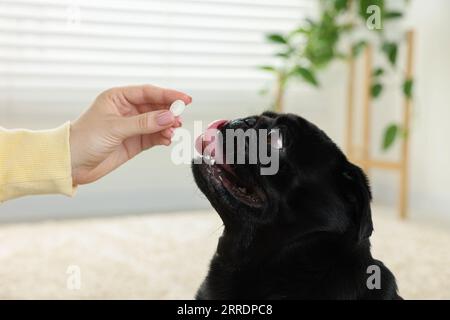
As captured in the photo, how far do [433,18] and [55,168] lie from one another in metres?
2.40

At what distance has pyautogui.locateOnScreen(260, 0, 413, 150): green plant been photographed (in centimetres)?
267

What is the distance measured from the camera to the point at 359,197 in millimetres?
974

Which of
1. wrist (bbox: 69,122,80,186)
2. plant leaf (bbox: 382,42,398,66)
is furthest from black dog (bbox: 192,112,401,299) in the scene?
plant leaf (bbox: 382,42,398,66)

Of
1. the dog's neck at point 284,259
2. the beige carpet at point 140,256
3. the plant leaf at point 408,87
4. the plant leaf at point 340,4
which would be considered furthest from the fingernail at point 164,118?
the plant leaf at point 340,4

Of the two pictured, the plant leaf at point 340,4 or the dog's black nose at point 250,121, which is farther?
the plant leaf at point 340,4

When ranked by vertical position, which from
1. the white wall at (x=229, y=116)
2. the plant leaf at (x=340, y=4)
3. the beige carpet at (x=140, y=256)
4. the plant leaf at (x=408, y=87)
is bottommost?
the beige carpet at (x=140, y=256)

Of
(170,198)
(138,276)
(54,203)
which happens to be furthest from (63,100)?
(138,276)

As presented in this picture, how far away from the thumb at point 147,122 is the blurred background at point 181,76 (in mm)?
1442

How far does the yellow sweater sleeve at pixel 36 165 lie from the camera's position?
0.96 m

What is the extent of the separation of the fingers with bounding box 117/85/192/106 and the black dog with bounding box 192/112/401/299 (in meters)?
0.13

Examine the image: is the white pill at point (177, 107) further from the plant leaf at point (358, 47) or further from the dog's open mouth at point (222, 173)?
the plant leaf at point (358, 47)

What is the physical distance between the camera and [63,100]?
2.63 meters

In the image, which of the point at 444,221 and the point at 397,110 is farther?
the point at 397,110
